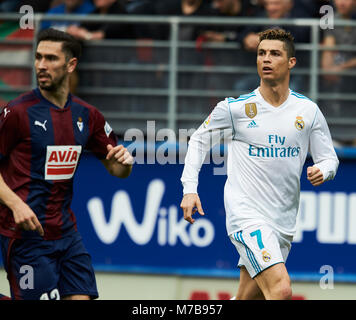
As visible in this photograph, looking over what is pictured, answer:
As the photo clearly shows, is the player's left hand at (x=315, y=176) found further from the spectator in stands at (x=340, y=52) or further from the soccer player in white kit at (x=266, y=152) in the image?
the spectator in stands at (x=340, y=52)

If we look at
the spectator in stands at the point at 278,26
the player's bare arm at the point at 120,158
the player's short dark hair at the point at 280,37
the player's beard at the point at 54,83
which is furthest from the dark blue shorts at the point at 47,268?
the spectator in stands at the point at 278,26

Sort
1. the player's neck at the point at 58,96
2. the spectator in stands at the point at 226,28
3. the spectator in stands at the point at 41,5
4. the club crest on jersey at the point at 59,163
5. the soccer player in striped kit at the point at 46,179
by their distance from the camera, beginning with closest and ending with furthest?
the soccer player in striped kit at the point at 46,179, the club crest on jersey at the point at 59,163, the player's neck at the point at 58,96, the spectator in stands at the point at 226,28, the spectator in stands at the point at 41,5

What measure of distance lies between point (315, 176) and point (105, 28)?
15.8 ft

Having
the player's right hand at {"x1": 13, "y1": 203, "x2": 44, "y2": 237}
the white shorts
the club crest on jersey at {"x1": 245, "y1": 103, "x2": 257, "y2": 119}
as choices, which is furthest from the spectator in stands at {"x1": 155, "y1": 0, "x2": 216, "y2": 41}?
the player's right hand at {"x1": 13, "y1": 203, "x2": 44, "y2": 237}

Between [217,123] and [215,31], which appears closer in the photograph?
[217,123]

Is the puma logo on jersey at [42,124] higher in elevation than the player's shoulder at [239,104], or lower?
lower

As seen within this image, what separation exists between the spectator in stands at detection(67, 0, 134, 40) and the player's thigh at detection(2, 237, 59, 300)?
4415 millimetres

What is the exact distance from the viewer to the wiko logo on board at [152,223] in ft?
33.6

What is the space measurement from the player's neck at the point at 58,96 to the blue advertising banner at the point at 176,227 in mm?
3632

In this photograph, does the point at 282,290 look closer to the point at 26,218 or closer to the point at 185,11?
the point at 26,218

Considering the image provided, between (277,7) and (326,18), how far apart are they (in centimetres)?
59
